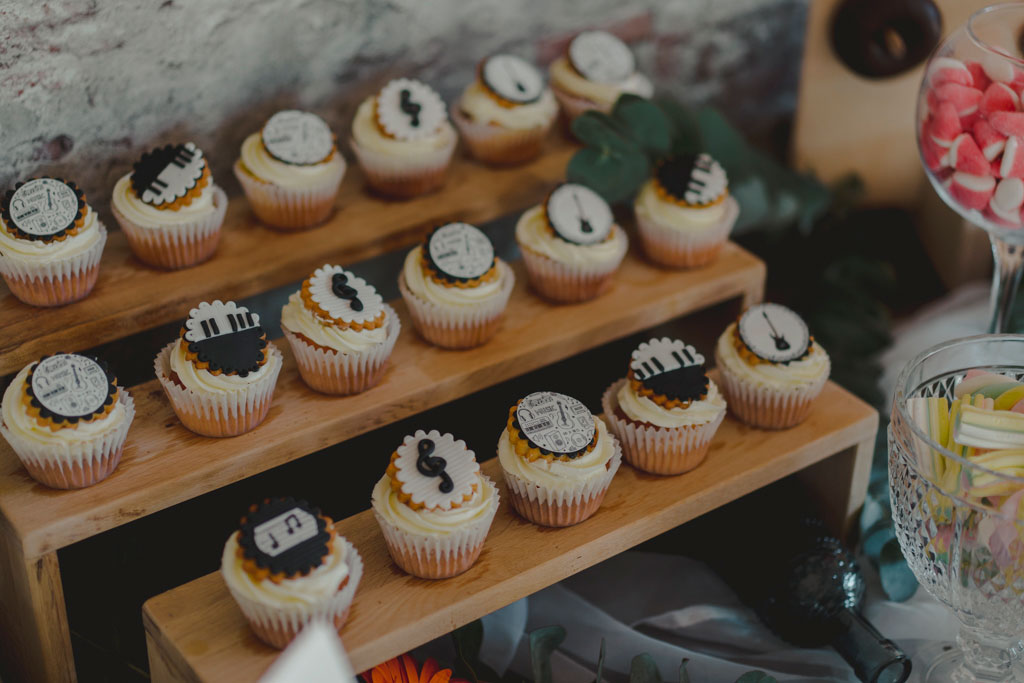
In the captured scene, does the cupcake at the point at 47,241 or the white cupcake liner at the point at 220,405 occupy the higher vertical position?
the cupcake at the point at 47,241

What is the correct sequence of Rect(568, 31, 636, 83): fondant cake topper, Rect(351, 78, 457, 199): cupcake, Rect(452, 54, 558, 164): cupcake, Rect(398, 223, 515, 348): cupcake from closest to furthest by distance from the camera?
1. Rect(398, 223, 515, 348): cupcake
2. Rect(351, 78, 457, 199): cupcake
3. Rect(452, 54, 558, 164): cupcake
4. Rect(568, 31, 636, 83): fondant cake topper

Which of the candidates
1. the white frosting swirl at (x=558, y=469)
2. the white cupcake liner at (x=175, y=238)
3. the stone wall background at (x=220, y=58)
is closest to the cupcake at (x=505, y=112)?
the stone wall background at (x=220, y=58)

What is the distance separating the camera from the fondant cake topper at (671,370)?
1.41 metres

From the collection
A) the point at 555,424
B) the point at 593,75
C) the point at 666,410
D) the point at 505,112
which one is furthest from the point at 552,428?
the point at 593,75

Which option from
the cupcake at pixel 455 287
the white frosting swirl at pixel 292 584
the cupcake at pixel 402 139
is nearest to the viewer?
the white frosting swirl at pixel 292 584

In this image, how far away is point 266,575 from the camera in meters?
Result: 1.16

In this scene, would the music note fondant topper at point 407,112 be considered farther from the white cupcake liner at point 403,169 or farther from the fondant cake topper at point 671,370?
the fondant cake topper at point 671,370

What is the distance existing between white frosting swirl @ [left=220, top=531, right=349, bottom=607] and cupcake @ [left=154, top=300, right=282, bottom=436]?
0.75ft

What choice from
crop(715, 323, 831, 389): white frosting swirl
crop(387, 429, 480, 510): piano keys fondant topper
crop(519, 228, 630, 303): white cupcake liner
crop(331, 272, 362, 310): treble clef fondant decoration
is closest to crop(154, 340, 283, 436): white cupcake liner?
crop(331, 272, 362, 310): treble clef fondant decoration

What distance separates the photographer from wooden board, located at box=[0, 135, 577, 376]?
1.49 metres

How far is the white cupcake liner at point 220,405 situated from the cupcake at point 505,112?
24.7 inches

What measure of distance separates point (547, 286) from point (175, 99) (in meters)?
0.68

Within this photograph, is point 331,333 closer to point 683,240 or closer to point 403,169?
point 403,169

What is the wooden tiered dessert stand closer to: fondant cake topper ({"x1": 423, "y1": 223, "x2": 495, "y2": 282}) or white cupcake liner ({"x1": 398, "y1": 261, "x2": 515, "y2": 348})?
white cupcake liner ({"x1": 398, "y1": 261, "x2": 515, "y2": 348})
